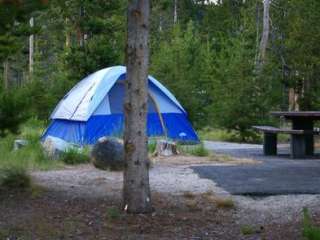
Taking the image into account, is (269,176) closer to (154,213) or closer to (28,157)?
(154,213)

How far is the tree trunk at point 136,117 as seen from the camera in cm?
666

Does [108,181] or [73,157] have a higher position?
[73,157]

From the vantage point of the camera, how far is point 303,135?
13773 millimetres

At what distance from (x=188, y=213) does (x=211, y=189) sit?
170cm

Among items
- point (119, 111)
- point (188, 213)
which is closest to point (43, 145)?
point (119, 111)

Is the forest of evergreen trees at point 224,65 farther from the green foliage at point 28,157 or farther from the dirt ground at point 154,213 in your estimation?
the dirt ground at point 154,213

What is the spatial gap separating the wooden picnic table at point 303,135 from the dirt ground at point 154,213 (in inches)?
187

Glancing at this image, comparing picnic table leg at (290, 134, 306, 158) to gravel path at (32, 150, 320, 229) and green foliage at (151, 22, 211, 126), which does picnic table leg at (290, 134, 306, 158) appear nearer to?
gravel path at (32, 150, 320, 229)

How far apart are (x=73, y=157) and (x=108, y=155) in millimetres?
1303

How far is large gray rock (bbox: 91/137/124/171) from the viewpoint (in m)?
10.8

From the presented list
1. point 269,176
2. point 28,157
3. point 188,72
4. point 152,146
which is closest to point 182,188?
point 269,176

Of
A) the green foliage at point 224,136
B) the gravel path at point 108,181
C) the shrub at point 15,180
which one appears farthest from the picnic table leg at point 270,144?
the shrub at point 15,180

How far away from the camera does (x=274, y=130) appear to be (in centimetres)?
1396

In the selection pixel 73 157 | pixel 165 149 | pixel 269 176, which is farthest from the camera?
pixel 165 149
